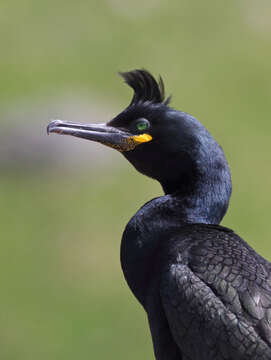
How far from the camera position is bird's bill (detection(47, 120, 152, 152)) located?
6.16m

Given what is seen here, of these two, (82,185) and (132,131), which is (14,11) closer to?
(82,185)

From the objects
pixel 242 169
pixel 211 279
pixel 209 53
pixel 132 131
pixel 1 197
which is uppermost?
pixel 209 53

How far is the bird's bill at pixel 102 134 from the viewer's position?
6.16 meters

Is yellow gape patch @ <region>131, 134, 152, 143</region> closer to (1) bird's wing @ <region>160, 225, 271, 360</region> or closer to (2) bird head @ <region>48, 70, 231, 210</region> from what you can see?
(2) bird head @ <region>48, 70, 231, 210</region>

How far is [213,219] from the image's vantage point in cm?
612

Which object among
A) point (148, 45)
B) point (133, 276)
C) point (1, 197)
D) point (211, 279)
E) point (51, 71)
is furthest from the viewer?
point (148, 45)

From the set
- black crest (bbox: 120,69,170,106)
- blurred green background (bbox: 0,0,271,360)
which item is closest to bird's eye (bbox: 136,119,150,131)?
black crest (bbox: 120,69,170,106)

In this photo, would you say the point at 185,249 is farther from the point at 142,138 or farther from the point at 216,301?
the point at 142,138

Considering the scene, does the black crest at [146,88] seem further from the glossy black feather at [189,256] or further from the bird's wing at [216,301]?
the bird's wing at [216,301]

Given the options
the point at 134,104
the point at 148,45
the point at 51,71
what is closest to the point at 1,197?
the point at 51,71

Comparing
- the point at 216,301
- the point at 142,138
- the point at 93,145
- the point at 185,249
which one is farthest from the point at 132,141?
the point at 93,145

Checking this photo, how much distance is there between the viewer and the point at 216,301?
17.7 feet

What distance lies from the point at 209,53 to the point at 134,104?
12.8 metres

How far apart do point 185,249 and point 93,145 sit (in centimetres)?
975
